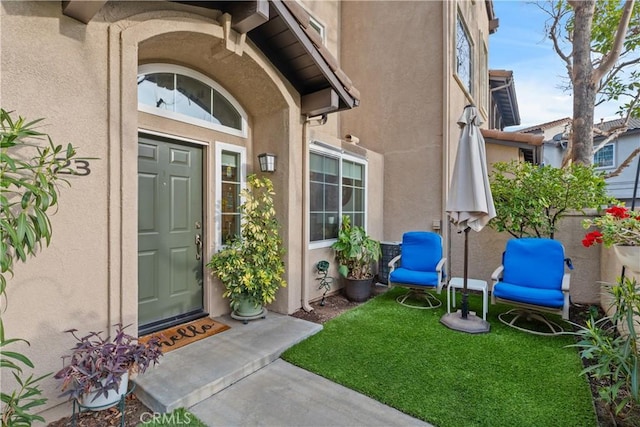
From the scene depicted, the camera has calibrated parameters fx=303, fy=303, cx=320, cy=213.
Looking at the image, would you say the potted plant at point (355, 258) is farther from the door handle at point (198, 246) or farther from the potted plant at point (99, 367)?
the potted plant at point (99, 367)

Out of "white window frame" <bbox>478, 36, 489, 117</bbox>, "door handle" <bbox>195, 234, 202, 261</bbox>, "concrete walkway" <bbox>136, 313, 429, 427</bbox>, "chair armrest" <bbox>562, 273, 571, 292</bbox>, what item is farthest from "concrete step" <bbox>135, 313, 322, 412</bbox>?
"white window frame" <bbox>478, 36, 489, 117</bbox>

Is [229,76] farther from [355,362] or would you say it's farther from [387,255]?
[387,255]

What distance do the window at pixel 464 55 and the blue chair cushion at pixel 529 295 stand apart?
5.68 m

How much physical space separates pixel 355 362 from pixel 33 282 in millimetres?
3268

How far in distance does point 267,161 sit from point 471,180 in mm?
3232

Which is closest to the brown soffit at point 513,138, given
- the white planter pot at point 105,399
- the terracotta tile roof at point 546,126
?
the white planter pot at point 105,399

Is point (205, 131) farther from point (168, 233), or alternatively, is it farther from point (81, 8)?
point (81, 8)

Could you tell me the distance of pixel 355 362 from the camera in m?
3.62

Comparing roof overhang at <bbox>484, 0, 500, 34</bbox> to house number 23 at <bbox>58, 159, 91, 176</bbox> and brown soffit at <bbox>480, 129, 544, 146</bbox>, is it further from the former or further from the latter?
house number 23 at <bbox>58, 159, 91, 176</bbox>

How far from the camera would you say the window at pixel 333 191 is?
5945 millimetres

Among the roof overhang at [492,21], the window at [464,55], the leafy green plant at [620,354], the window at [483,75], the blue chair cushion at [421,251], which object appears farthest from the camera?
the roof overhang at [492,21]

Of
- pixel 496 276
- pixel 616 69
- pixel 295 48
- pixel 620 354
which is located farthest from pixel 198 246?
pixel 616 69

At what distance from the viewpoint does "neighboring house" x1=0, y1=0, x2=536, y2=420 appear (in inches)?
106

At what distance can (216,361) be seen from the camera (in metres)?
3.46
